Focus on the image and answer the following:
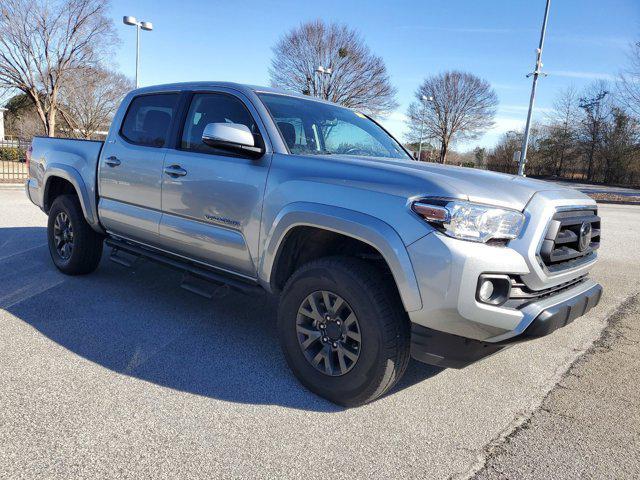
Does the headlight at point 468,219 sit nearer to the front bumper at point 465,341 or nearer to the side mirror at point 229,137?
the front bumper at point 465,341

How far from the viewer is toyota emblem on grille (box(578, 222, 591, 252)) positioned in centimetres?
302

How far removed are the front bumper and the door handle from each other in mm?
2148

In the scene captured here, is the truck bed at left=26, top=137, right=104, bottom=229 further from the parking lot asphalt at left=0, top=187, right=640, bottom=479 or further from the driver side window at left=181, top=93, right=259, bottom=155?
the driver side window at left=181, top=93, right=259, bottom=155

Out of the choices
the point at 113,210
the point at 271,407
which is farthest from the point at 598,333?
the point at 113,210

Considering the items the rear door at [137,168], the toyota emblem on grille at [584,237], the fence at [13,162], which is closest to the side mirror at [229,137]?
the rear door at [137,168]

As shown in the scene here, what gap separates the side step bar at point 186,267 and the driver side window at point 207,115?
0.91m

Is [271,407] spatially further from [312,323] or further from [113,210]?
[113,210]

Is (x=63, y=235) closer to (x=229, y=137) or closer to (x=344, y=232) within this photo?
(x=229, y=137)

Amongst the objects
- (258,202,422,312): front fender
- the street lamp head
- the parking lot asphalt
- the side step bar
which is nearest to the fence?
the street lamp head

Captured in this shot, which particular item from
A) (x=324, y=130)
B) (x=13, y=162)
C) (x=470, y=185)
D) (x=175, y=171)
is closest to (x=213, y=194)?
(x=175, y=171)

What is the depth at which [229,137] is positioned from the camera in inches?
124

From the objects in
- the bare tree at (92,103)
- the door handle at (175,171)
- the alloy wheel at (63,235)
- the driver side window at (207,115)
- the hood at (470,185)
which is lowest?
the alloy wheel at (63,235)

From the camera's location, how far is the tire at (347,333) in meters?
2.71

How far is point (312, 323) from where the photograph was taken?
122 inches
